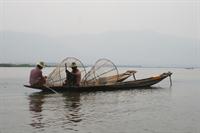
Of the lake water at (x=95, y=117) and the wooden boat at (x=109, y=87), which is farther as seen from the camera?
the wooden boat at (x=109, y=87)

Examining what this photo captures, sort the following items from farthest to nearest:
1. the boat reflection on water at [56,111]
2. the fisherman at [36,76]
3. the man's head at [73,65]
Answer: the man's head at [73,65] < the fisherman at [36,76] < the boat reflection on water at [56,111]

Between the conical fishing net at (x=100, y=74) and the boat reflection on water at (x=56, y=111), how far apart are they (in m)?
3.55

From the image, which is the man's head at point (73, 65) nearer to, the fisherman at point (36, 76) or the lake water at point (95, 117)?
the fisherman at point (36, 76)

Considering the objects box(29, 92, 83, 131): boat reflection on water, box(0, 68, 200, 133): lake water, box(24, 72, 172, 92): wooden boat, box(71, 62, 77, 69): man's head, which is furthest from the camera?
box(71, 62, 77, 69): man's head

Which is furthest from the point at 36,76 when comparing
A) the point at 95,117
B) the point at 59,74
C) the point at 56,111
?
the point at 95,117

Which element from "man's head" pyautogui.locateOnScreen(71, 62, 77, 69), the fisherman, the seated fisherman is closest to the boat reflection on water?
the fisherman

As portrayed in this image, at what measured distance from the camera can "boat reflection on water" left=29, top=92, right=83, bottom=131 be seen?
48.5 ft

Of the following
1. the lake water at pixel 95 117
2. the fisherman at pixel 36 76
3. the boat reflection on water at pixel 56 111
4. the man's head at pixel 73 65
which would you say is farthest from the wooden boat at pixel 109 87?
the lake water at pixel 95 117

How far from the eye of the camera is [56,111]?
18203 mm

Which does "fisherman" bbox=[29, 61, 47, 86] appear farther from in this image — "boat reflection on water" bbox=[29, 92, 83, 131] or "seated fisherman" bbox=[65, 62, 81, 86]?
"seated fisherman" bbox=[65, 62, 81, 86]

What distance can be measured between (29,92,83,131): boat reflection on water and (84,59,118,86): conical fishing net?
11.6ft

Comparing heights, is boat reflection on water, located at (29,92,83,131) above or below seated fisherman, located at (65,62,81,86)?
below

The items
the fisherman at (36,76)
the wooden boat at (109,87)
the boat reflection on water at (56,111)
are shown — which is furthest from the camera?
the wooden boat at (109,87)

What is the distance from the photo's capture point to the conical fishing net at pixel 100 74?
29.2 metres
